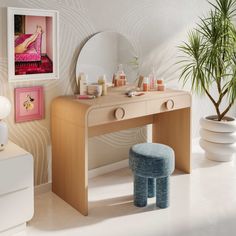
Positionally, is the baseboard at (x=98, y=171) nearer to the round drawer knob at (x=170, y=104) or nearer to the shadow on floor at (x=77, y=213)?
the shadow on floor at (x=77, y=213)

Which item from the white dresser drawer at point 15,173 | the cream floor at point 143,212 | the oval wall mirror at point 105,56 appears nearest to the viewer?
the white dresser drawer at point 15,173

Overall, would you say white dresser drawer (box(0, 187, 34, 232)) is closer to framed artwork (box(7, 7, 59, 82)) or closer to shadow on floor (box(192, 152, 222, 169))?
framed artwork (box(7, 7, 59, 82))

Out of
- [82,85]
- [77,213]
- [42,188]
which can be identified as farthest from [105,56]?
[77,213]

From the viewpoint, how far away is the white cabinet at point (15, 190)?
234 cm

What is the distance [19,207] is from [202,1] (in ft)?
9.55

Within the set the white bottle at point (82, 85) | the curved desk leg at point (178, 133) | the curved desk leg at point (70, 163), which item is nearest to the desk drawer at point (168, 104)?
the curved desk leg at point (178, 133)

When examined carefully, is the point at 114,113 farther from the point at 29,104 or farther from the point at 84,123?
the point at 29,104

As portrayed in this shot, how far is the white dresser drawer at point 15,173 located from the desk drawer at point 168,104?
41.9 inches

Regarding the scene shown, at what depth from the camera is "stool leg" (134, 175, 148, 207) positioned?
2842 millimetres

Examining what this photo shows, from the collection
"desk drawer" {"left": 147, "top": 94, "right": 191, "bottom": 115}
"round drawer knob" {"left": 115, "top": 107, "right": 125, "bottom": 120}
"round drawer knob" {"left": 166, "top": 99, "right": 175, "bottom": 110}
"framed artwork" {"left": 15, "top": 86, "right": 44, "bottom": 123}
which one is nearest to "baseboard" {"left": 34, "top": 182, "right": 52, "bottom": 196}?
"framed artwork" {"left": 15, "top": 86, "right": 44, "bottom": 123}

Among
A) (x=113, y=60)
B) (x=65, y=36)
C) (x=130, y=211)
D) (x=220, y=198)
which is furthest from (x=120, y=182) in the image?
(x=65, y=36)

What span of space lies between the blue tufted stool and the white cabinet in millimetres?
755

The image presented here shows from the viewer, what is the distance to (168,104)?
316 cm

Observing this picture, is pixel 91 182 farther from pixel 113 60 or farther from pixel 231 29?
pixel 231 29
